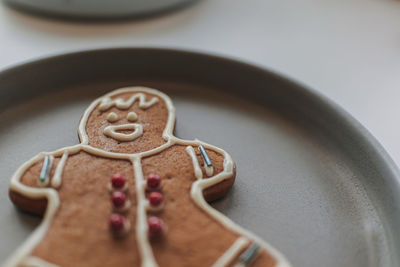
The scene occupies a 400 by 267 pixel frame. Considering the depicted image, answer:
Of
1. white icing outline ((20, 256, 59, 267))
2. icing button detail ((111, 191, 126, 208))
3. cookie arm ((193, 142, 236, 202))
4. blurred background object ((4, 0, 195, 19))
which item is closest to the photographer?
white icing outline ((20, 256, 59, 267))

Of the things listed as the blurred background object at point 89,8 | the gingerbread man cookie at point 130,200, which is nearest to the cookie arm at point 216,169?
the gingerbread man cookie at point 130,200

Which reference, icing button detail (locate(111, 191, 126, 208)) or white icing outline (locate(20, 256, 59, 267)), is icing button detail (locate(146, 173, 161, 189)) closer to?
icing button detail (locate(111, 191, 126, 208))

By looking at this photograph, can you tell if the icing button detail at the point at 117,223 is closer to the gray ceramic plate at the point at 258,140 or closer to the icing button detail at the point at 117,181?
the icing button detail at the point at 117,181

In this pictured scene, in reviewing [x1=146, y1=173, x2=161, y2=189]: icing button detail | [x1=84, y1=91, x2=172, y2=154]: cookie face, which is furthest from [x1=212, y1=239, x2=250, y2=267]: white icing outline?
[x1=84, y1=91, x2=172, y2=154]: cookie face

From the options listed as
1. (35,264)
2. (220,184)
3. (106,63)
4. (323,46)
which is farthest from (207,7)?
(35,264)

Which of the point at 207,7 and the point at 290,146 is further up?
the point at 207,7

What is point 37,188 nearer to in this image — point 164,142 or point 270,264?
point 164,142
